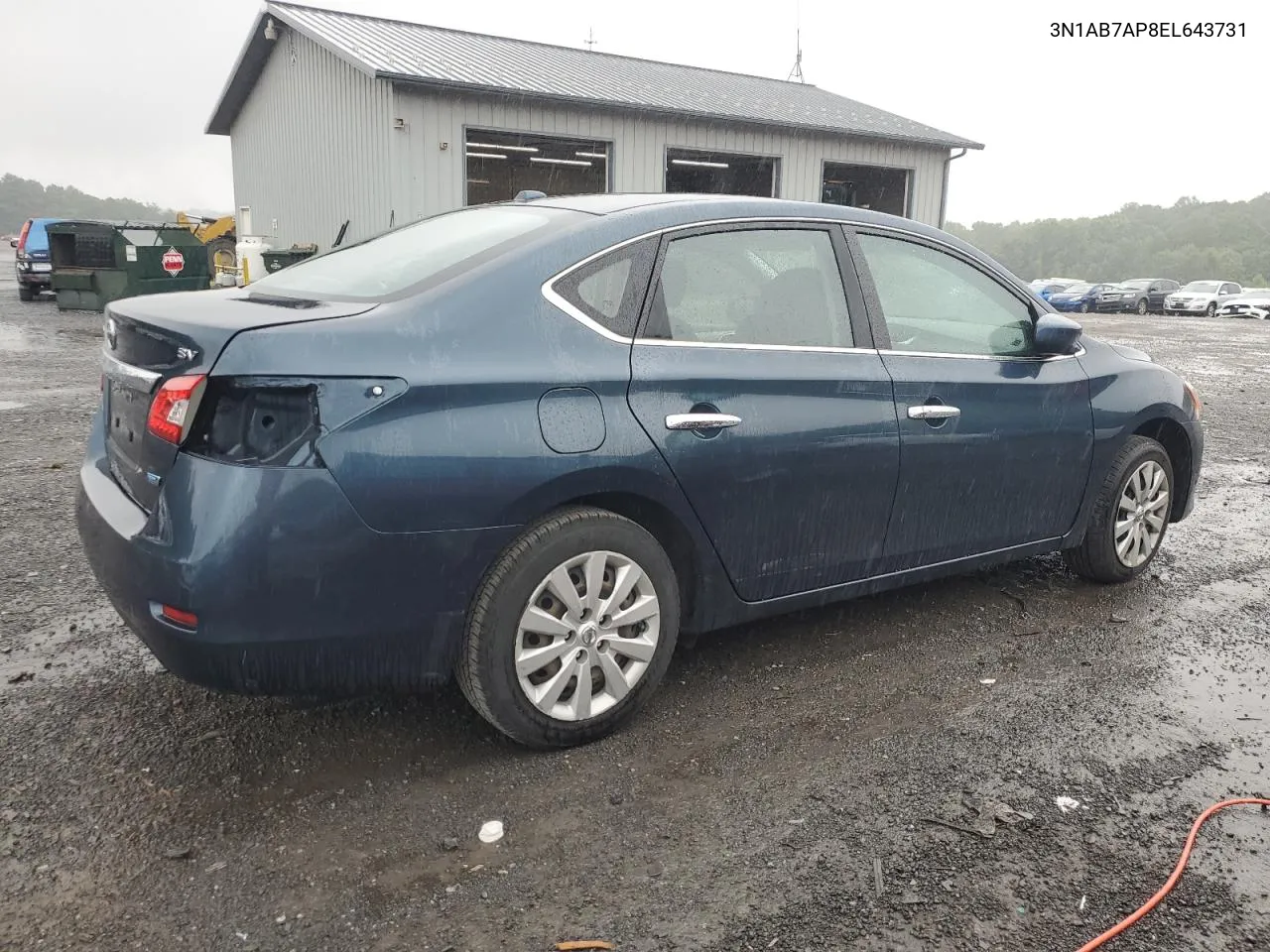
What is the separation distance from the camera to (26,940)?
211cm

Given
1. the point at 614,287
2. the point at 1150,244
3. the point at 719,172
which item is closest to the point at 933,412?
the point at 614,287

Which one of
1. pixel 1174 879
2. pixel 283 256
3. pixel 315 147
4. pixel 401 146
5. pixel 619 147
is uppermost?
pixel 315 147

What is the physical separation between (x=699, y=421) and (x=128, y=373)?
1.58 m

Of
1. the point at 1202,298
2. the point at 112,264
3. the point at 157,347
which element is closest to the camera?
the point at 157,347

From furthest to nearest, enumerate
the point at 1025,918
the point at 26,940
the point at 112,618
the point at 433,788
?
the point at 112,618, the point at 433,788, the point at 1025,918, the point at 26,940

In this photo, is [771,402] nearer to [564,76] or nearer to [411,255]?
[411,255]

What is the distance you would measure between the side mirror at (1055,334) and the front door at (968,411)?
0.20 ft

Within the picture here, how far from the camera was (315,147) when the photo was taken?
18672mm

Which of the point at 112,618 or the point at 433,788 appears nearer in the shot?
the point at 433,788

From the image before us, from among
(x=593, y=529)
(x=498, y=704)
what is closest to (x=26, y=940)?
(x=498, y=704)

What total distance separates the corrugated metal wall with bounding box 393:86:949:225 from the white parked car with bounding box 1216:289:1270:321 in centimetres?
2229

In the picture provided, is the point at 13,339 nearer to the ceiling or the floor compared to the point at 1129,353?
nearer to the floor

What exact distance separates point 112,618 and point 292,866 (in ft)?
6.22

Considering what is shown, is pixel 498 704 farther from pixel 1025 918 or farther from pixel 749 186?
pixel 749 186
